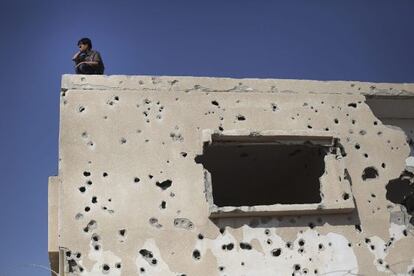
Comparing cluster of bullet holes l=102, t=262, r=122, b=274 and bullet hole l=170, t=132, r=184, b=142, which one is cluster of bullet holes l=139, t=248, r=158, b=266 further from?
bullet hole l=170, t=132, r=184, b=142

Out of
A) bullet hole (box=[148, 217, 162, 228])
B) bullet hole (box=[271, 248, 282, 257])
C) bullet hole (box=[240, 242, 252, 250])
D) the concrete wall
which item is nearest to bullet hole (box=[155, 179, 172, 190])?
the concrete wall

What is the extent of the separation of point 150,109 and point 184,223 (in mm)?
1330

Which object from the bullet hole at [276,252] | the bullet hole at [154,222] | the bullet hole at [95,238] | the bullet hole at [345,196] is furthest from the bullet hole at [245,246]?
the bullet hole at [95,238]

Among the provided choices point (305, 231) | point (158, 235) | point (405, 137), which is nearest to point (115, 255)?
point (158, 235)

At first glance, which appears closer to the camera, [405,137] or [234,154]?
[405,137]

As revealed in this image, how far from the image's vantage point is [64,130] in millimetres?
6133

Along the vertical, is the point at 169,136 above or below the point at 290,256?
above

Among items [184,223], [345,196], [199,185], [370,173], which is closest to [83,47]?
[199,185]

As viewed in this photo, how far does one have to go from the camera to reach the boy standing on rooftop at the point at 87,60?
6949 millimetres

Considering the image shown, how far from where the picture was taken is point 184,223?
5.87 meters

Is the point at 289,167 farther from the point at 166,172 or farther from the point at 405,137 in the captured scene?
the point at 166,172

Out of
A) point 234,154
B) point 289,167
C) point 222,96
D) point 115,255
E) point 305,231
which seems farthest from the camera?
point 289,167

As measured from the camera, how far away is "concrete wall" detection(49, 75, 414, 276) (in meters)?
5.74

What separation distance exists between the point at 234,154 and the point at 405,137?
2.03m
